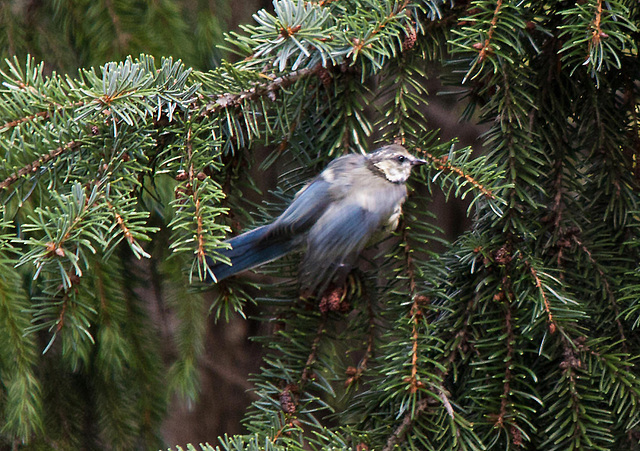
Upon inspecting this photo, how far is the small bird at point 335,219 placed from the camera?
52.2 inches

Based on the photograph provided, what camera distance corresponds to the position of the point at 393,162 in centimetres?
140

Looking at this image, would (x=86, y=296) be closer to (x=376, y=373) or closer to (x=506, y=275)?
(x=376, y=373)

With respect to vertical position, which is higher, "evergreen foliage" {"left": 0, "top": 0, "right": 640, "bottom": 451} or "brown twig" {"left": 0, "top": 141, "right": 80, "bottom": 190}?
"brown twig" {"left": 0, "top": 141, "right": 80, "bottom": 190}

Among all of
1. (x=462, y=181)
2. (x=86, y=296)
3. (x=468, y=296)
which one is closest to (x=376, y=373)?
(x=468, y=296)

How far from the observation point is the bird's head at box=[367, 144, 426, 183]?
1.34 m

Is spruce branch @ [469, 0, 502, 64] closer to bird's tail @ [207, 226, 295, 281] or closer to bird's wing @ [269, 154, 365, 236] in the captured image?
bird's wing @ [269, 154, 365, 236]

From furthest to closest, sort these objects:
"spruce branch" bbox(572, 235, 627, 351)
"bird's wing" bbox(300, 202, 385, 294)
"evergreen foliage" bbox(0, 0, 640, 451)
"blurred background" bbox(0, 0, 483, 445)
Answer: "blurred background" bbox(0, 0, 483, 445) < "bird's wing" bbox(300, 202, 385, 294) < "spruce branch" bbox(572, 235, 627, 351) < "evergreen foliage" bbox(0, 0, 640, 451)

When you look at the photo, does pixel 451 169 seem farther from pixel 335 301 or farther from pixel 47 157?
pixel 47 157

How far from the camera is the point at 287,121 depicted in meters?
1.33

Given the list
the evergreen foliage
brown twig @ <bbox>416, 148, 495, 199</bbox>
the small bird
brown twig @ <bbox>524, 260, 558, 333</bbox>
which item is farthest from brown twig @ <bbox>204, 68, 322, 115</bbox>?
brown twig @ <bbox>524, 260, 558, 333</bbox>

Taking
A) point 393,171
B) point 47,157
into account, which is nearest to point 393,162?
point 393,171

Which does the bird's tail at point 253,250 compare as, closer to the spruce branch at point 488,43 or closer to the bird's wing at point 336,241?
the bird's wing at point 336,241

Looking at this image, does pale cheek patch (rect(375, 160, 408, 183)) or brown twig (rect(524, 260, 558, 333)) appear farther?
pale cheek patch (rect(375, 160, 408, 183))

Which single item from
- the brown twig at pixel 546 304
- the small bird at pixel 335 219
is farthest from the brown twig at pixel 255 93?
the brown twig at pixel 546 304
